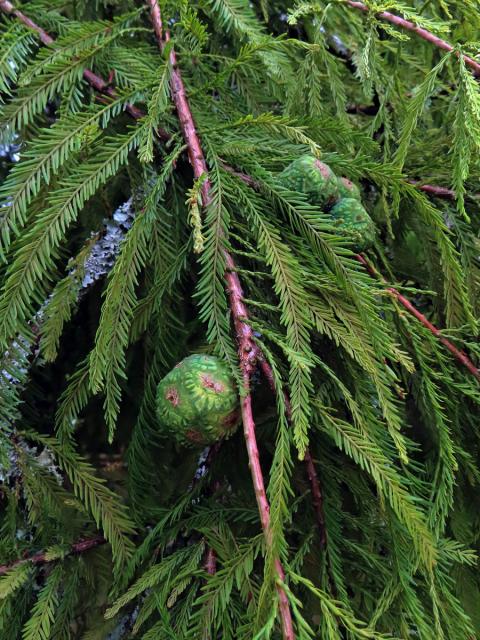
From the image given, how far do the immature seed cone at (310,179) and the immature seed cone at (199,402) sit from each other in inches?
13.9

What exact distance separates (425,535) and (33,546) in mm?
768

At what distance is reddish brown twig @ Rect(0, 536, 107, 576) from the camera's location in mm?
1110

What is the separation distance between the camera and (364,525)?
104cm

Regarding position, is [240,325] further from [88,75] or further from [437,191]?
[88,75]

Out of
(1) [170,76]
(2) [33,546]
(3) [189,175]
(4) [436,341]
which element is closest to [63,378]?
(2) [33,546]

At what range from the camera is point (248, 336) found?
0.90m

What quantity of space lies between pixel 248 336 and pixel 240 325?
24 millimetres

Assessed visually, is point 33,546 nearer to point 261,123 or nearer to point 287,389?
point 287,389

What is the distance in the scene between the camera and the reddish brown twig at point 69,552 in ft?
3.64

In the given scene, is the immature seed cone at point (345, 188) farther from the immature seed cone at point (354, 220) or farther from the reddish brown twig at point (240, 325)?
the reddish brown twig at point (240, 325)

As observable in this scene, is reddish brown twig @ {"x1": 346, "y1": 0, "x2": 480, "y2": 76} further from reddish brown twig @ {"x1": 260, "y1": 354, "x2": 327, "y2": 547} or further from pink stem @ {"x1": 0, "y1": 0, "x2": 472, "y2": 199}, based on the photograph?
reddish brown twig @ {"x1": 260, "y1": 354, "x2": 327, "y2": 547}

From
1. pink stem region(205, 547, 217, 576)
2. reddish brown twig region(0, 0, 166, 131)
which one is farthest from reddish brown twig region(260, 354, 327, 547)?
reddish brown twig region(0, 0, 166, 131)

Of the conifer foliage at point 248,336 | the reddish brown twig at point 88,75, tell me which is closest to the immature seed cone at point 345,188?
the conifer foliage at point 248,336

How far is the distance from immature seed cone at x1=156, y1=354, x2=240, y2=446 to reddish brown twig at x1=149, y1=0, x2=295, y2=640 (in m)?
0.03
